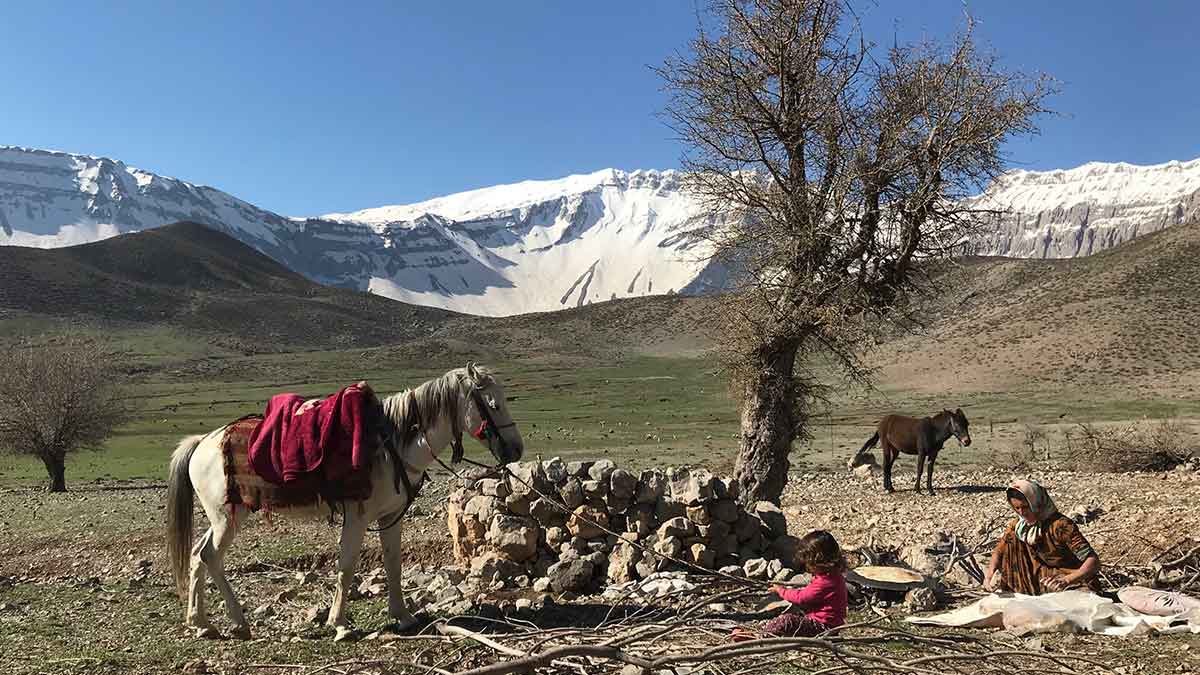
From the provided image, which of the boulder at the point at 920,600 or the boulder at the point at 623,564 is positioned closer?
the boulder at the point at 920,600

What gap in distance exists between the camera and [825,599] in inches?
239


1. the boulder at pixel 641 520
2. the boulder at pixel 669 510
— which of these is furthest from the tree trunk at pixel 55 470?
the boulder at pixel 669 510

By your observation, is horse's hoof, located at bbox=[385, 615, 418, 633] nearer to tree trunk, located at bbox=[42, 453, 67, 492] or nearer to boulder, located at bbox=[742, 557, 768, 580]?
boulder, located at bbox=[742, 557, 768, 580]

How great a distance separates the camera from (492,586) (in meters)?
9.16

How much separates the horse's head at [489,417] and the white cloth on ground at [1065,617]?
12.3 feet

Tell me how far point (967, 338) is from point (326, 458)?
7814 centimetres

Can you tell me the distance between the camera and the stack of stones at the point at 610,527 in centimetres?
929

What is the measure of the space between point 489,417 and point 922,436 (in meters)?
13.2

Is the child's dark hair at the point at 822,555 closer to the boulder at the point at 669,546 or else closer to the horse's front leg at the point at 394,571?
the boulder at the point at 669,546

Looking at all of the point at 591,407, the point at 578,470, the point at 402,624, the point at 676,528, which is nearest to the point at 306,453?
the point at 402,624

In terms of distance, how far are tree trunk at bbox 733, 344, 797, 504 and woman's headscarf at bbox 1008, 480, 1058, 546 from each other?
15.9ft

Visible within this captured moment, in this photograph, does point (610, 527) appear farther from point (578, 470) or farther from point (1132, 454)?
point (1132, 454)

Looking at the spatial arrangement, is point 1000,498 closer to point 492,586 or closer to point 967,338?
point 492,586

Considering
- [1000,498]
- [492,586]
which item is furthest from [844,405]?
[492,586]
